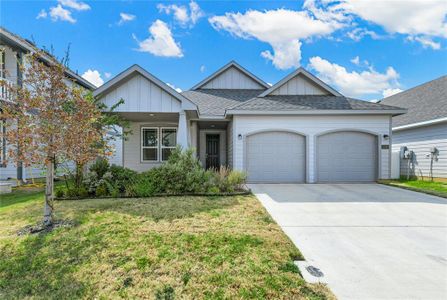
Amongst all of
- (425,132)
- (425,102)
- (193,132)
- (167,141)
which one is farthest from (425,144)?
(167,141)

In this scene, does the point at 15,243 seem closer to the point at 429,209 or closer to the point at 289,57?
the point at 429,209

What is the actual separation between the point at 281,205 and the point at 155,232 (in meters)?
3.51

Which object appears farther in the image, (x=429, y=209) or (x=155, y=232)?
(x=429, y=209)

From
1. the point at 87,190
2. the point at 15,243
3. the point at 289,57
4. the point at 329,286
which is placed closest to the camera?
the point at 329,286

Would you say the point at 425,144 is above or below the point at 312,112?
below

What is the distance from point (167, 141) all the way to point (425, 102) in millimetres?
14825

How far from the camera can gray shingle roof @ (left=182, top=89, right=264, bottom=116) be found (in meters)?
12.3

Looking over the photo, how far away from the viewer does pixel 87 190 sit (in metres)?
7.54

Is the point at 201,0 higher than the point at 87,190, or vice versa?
the point at 201,0

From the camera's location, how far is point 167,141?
13125mm

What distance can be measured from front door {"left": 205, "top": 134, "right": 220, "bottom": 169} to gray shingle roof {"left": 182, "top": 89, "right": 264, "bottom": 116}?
2.30 m

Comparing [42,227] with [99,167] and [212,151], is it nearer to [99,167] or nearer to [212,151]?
[99,167]

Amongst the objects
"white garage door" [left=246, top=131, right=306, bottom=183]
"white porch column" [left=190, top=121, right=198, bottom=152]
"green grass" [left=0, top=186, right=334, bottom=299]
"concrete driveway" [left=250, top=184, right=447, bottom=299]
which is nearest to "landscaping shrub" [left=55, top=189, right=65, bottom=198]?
"green grass" [left=0, top=186, right=334, bottom=299]

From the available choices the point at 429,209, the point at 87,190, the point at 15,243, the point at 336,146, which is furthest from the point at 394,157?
the point at 15,243
